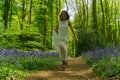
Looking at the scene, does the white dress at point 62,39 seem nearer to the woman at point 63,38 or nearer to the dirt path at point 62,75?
the woman at point 63,38

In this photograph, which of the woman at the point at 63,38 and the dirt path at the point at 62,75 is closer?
the dirt path at the point at 62,75

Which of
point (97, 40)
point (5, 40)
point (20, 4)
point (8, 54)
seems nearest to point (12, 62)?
point (8, 54)

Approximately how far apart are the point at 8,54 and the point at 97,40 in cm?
1718

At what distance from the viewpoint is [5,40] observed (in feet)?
69.7

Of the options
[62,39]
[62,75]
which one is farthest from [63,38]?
[62,75]

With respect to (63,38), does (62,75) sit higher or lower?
lower

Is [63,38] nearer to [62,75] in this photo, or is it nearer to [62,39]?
[62,39]

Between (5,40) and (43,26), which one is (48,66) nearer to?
(5,40)

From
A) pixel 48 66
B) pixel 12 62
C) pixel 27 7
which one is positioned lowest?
pixel 48 66

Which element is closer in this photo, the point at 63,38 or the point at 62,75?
the point at 62,75

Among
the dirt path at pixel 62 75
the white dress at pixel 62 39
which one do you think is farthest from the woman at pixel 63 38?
the dirt path at pixel 62 75

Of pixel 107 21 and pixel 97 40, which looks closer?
pixel 97 40

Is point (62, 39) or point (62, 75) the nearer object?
point (62, 75)

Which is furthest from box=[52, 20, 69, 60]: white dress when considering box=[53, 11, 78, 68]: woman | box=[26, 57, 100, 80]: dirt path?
box=[26, 57, 100, 80]: dirt path
